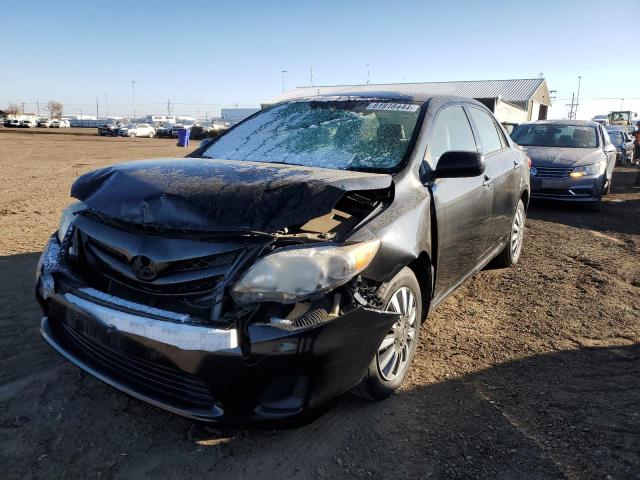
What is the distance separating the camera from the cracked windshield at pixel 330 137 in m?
3.28

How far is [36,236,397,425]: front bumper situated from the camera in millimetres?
2059

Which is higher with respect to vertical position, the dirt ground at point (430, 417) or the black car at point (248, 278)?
the black car at point (248, 278)

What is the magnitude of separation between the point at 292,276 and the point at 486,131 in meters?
3.14

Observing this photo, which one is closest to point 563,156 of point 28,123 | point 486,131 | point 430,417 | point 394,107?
point 486,131

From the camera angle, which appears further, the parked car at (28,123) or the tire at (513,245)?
the parked car at (28,123)

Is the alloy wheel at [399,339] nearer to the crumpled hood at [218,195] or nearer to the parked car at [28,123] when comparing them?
the crumpled hood at [218,195]

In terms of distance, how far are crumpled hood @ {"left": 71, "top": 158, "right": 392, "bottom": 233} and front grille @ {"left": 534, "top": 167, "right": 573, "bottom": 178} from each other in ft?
24.3

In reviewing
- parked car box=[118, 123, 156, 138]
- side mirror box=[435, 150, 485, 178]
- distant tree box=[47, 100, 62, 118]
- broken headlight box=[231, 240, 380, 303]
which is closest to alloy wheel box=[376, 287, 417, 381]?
broken headlight box=[231, 240, 380, 303]

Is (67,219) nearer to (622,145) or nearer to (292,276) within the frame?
(292,276)

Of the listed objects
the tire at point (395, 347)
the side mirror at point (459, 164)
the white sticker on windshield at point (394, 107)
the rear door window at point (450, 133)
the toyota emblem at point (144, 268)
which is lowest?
the tire at point (395, 347)

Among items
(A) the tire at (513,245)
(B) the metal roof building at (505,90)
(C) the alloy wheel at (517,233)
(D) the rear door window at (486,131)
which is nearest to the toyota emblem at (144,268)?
(D) the rear door window at (486,131)

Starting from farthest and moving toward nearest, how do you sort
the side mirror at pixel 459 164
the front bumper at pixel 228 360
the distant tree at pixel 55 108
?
the distant tree at pixel 55 108 < the side mirror at pixel 459 164 < the front bumper at pixel 228 360

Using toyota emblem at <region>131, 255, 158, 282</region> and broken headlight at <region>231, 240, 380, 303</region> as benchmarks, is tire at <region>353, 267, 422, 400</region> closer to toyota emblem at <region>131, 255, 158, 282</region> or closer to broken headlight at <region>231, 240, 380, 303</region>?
broken headlight at <region>231, 240, 380, 303</region>

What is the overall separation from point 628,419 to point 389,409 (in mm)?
1263
